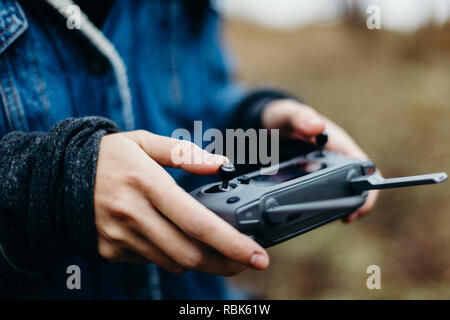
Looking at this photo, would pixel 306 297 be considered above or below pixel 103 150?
below

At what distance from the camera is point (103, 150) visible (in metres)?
0.61

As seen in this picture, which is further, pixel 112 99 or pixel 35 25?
pixel 112 99

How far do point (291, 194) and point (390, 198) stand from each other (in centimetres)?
189

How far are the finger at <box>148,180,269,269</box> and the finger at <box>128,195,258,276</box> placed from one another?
0.08 feet

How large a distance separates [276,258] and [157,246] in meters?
1.87

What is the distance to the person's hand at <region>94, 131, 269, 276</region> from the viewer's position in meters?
0.58

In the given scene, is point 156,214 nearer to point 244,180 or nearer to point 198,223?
point 198,223

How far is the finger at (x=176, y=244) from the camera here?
59 cm

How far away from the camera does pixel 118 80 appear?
90cm

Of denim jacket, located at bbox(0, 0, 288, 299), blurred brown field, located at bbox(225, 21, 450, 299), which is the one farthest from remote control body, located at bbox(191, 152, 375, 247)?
blurred brown field, located at bbox(225, 21, 450, 299)

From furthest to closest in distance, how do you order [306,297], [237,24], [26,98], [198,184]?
1. [237,24]
2. [306,297]
3. [198,184]
4. [26,98]

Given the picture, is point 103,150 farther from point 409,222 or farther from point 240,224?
point 409,222

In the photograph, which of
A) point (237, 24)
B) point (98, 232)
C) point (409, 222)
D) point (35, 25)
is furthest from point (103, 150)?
point (237, 24)

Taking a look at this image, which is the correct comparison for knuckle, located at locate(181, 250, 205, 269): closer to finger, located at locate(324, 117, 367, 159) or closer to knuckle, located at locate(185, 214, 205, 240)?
knuckle, located at locate(185, 214, 205, 240)
